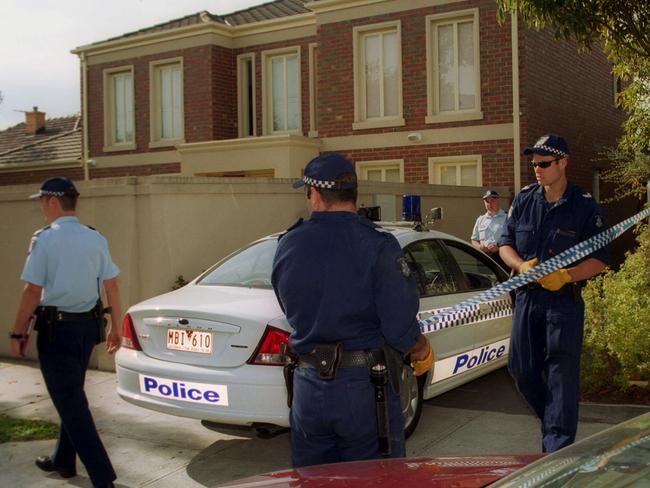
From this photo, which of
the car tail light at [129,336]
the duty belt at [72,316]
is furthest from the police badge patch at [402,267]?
the car tail light at [129,336]

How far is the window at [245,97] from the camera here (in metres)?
17.3

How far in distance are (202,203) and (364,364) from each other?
18.5 feet

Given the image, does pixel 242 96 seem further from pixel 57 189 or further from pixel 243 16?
pixel 57 189

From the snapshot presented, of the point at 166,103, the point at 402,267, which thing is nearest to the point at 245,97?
the point at 166,103

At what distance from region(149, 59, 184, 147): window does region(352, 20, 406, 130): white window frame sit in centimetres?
458

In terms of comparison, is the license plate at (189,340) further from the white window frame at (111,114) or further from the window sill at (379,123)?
the white window frame at (111,114)

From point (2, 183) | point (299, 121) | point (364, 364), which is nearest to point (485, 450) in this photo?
point (364, 364)

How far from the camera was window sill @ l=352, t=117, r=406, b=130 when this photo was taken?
14.8 meters

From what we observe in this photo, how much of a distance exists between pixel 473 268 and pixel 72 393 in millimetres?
3520

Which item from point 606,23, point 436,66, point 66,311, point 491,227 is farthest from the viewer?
point 436,66

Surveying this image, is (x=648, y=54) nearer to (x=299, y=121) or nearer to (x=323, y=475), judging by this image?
(x=323, y=475)

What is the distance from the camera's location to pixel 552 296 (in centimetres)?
427

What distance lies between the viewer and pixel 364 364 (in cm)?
302

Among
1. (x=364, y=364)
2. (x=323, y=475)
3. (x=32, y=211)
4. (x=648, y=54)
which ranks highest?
(x=648, y=54)
